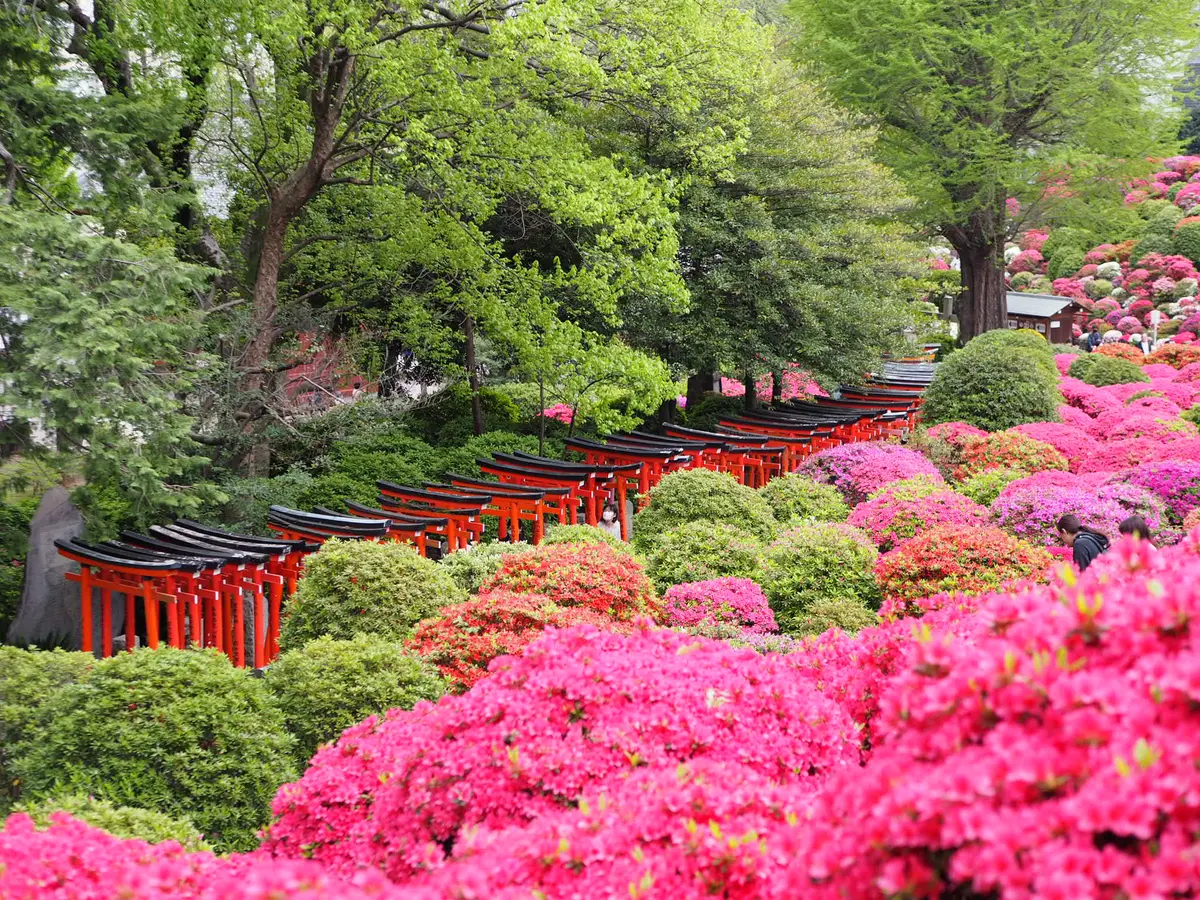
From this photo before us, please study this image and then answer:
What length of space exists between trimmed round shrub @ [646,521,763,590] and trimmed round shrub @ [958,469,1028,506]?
140 inches

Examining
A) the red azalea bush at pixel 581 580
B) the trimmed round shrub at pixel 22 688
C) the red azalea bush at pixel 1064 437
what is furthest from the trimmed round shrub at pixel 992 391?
the trimmed round shrub at pixel 22 688

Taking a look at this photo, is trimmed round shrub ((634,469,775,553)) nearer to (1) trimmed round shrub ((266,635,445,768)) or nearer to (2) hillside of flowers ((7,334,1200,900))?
(2) hillside of flowers ((7,334,1200,900))

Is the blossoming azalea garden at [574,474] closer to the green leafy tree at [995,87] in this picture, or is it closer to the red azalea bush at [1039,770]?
the red azalea bush at [1039,770]

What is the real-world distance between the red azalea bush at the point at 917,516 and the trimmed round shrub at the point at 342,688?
552 centimetres

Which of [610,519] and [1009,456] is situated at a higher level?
[1009,456]

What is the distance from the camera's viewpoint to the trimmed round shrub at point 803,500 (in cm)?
1282

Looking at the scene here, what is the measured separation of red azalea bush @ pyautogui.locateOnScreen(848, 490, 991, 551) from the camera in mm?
A: 10367

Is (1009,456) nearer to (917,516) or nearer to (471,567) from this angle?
(917,516)

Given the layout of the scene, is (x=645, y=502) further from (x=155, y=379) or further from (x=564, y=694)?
(x=564, y=694)

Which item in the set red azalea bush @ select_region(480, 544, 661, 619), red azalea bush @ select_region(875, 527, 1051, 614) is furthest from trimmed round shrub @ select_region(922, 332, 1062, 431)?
red azalea bush @ select_region(480, 544, 661, 619)

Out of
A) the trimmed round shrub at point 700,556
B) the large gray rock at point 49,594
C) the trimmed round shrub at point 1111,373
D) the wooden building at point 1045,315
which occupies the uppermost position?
the wooden building at point 1045,315

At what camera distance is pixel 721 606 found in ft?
28.5

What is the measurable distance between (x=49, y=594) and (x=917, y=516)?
32.0 ft

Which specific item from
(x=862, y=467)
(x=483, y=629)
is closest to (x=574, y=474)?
(x=862, y=467)
